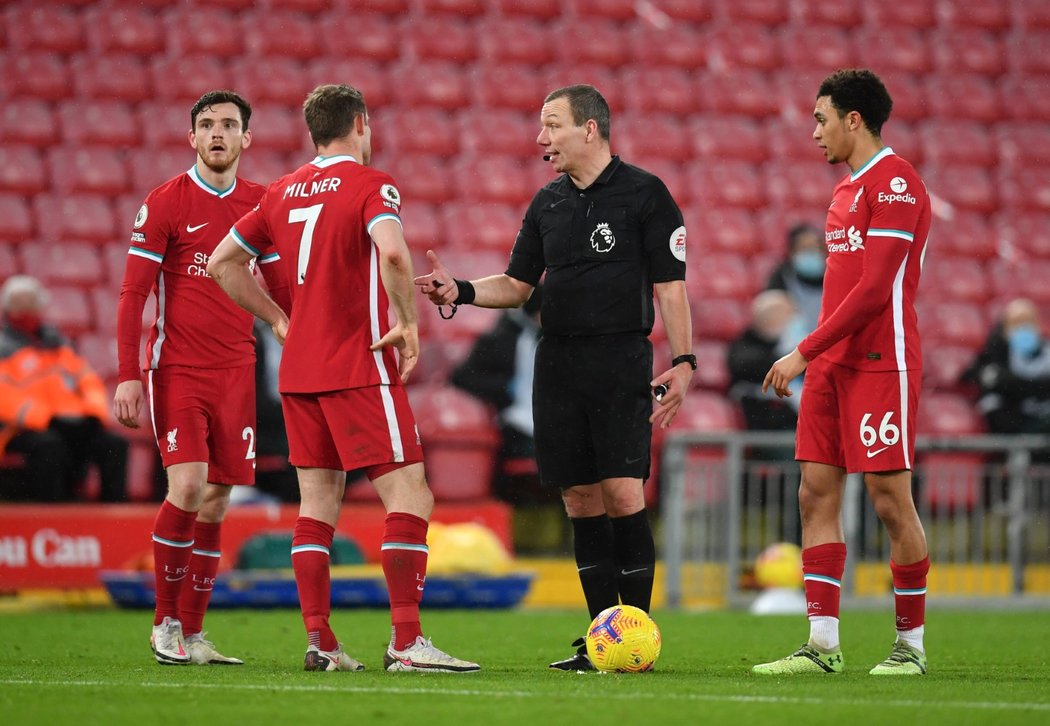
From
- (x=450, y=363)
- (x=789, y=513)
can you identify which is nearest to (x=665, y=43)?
(x=450, y=363)

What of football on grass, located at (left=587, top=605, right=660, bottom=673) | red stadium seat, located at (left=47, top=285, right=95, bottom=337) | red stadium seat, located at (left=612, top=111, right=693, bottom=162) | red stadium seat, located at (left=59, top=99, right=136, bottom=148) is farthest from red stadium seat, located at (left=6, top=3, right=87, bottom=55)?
football on grass, located at (left=587, top=605, right=660, bottom=673)

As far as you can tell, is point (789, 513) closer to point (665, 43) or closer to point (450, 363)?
point (450, 363)

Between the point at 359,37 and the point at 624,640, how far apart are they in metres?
9.50

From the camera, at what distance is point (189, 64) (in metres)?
13.0

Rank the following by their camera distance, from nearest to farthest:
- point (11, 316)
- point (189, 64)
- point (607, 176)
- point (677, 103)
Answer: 1. point (607, 176)
2. point (11, 316)
3. point (189, 64)
4. point (677, 103)

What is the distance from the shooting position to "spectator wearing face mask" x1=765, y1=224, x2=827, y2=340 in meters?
→ 11.7

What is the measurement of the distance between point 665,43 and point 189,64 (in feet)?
14.9

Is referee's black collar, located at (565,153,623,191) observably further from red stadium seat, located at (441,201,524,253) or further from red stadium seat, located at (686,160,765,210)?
red stadium seat, located at (686,160,765,210)

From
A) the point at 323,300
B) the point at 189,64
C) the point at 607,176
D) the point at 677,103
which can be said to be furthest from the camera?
the point at 677,103

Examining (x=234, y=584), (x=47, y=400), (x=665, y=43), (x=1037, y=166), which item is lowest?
(x=234, y=584)

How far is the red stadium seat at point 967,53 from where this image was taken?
1509 centimetres

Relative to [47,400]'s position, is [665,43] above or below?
above

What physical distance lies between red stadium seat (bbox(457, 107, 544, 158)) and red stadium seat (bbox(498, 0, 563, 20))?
48.5 inches

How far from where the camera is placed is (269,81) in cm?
1311
